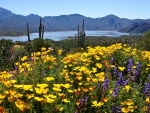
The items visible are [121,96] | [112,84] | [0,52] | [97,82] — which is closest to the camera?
[121,96]

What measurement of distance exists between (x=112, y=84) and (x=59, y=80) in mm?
1113

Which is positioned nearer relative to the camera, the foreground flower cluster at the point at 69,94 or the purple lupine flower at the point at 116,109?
the foreground flower cluster at the point at 69,94

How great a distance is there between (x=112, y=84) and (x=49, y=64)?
80.7 inches

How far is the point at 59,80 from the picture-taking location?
20.0 feet

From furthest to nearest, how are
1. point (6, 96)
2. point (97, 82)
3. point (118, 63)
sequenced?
1. point (118, 63)
2. point (97, 82)
3. point (6, 96)

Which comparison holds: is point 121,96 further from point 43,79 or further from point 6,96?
point 6,96

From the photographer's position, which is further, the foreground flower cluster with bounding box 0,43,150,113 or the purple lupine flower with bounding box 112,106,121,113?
the purple lupine flower with bounding box 112,106,121,113

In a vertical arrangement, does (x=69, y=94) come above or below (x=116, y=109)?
above

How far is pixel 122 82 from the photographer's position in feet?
18.9

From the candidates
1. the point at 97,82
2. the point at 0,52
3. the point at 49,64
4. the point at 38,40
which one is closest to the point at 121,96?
the point at 97,82

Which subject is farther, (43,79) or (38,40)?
(38,40)

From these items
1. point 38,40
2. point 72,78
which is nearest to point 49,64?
point 72,78

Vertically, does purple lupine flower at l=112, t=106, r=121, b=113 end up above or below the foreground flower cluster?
below

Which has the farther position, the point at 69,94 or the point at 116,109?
the point at 69,94
